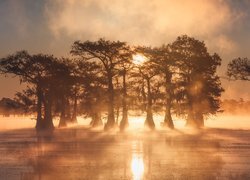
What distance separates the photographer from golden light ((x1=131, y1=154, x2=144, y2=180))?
21906 millimetres

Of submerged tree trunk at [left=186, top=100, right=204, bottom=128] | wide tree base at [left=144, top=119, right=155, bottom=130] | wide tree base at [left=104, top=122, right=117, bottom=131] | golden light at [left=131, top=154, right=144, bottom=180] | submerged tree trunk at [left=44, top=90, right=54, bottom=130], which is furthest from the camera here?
submerged tree trunk at [left=186, top=100, right=204, bottom=128]

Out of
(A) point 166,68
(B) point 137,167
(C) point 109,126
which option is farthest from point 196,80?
(B) point 137,167

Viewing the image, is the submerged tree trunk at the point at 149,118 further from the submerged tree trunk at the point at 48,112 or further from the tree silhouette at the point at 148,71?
the submerged tree trunk at the point at 48,112

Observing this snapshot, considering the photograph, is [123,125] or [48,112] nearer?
[123,125]

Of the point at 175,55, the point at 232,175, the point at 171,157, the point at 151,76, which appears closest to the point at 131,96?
the point at 151,76

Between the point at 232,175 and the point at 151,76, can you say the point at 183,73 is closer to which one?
the point at 151,76

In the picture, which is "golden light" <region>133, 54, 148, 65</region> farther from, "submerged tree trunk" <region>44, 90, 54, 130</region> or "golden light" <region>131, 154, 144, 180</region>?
"golden light" <region>131, 154, 144, 180</region>

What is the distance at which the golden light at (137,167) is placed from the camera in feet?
71.9

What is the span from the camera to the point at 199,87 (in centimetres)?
9169

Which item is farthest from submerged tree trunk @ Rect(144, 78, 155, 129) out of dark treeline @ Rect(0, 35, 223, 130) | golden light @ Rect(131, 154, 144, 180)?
golden light @ Rect(131, 154, 144, 180)

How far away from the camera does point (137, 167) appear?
82.5 feet

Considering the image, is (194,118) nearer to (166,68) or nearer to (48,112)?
(166,68)

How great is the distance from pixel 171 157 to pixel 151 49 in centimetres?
6396

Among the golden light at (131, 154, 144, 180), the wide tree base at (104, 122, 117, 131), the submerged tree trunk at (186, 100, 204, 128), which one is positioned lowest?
the golden light at (131, 154, 144, 180)
